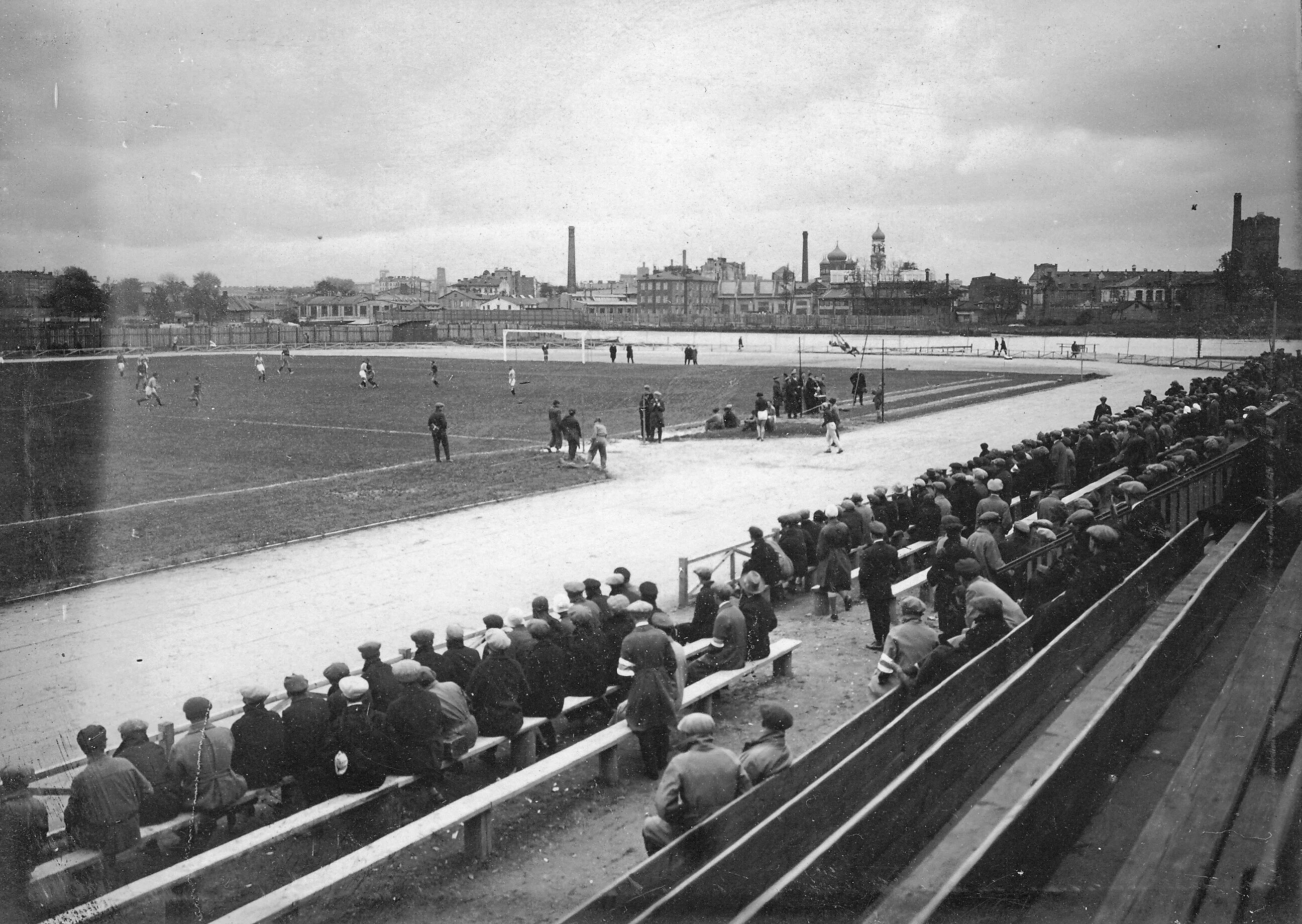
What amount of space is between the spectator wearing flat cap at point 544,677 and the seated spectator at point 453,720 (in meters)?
0.64

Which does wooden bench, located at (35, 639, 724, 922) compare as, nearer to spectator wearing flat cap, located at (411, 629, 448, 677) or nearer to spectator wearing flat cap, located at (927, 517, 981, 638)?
spectator wearing flat cap, located at (411, 629, 448, 677)

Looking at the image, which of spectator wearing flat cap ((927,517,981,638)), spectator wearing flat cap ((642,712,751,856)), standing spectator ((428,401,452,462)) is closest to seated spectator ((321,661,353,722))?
spectator wearing flat cap ((642,712,751,856))

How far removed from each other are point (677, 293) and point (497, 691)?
5517 inches

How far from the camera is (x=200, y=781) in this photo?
6.50 m

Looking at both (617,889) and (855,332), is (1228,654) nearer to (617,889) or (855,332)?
(617,889)

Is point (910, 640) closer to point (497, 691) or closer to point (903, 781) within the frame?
point (903, 781)

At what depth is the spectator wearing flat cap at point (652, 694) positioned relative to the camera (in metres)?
7.46

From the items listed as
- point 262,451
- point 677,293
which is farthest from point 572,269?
point 262,451

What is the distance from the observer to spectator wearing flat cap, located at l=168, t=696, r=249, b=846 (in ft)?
21.3

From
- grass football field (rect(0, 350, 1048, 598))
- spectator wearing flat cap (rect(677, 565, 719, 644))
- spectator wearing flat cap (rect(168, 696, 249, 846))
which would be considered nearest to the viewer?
spectator wearing flat cap (rect(168, 696, 249, 846))

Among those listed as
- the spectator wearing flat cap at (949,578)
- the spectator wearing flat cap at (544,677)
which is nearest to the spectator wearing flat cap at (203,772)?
the spectator wearing flat cap at (544,677)

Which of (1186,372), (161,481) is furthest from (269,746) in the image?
(1186,372)

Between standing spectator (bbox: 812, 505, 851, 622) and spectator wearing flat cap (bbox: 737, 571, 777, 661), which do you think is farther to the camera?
standing spectator (bbox: 812, 505, 851, 622)

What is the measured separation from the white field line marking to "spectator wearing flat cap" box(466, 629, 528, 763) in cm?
1387
